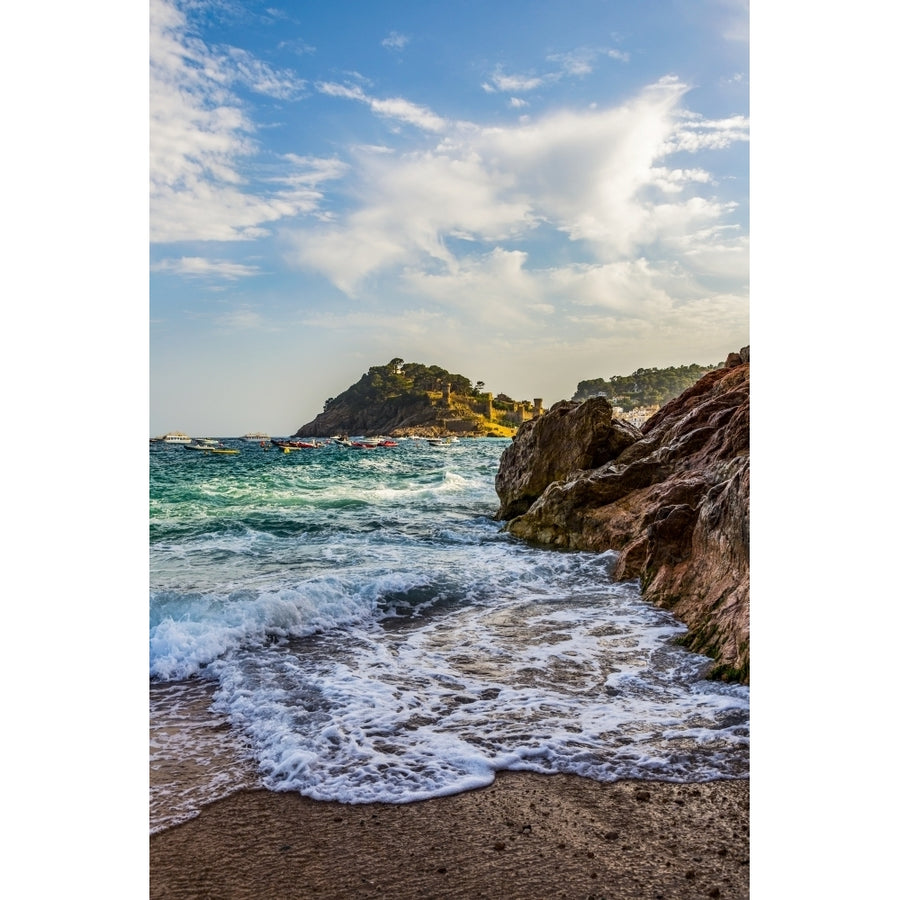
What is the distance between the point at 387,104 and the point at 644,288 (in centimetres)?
352

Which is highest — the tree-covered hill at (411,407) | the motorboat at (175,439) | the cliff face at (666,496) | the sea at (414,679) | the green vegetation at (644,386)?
the tree-covered hill at (411,407)

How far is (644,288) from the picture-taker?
654cm

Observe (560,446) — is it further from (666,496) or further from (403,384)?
(403,384)

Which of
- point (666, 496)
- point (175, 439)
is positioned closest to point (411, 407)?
point (175, 439)

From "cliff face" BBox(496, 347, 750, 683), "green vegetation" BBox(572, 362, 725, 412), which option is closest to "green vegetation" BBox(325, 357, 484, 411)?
"green vegetation" BBox(572, 362, 725, 412)

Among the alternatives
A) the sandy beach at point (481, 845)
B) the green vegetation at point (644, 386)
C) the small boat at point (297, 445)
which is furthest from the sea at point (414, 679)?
the small boat at point (297, 445)

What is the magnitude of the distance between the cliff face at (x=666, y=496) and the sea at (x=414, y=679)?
0.26 meters

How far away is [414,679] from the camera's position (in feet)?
11.0

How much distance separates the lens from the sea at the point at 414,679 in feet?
7.58

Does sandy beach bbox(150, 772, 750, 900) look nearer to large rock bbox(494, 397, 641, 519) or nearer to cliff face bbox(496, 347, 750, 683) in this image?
cliff face bbox(496, 347, 750, 683)

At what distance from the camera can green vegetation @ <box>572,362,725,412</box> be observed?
9.00 meters

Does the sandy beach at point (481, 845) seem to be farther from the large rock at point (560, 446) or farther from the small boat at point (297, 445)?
the small boat at point (297, 445)
